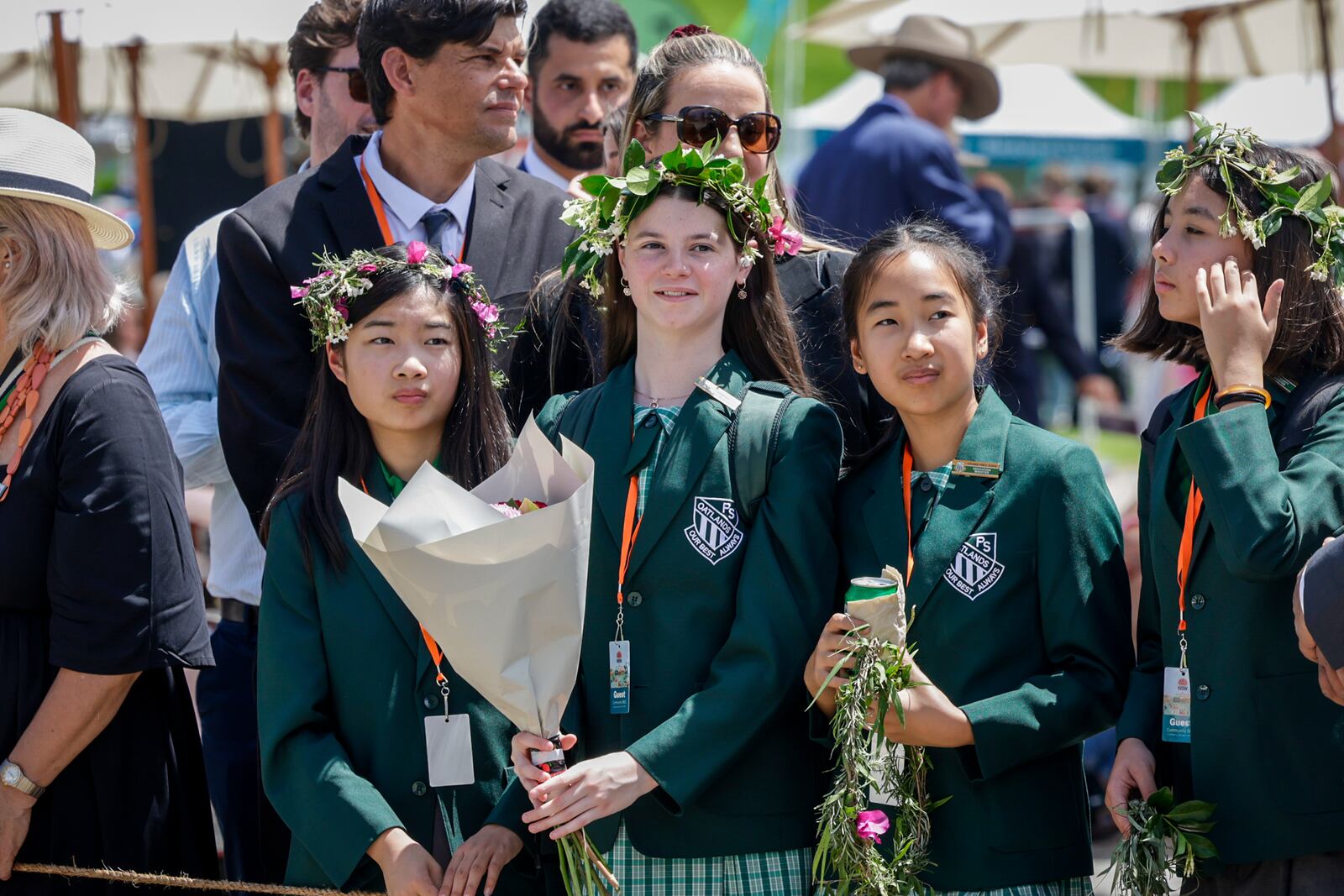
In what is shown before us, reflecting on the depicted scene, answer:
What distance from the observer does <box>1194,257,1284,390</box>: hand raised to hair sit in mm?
3033

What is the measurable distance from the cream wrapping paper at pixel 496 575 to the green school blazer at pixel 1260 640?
1.27m

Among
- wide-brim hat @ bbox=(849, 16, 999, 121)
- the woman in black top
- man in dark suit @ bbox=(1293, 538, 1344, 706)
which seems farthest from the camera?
wide-brim hat @ bbox=(849, 16, 999, 121)

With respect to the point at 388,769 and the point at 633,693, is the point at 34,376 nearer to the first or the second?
the point at 388,769

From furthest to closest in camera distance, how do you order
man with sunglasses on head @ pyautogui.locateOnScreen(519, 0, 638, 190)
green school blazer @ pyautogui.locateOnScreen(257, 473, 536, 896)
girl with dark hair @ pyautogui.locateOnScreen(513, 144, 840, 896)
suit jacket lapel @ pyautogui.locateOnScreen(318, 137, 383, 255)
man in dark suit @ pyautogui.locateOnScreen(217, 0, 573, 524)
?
man with sunglasses on head @ pyautogui.locateOnScreen(519, 0, 638, 190), suit jacket lapel @ pyautogui.locateOnScreen(318, 137, 383, 255), man in dark suit @ pyautogui.locateOnScreen(217, 0, 573, 524), green school blazer @ pyautogui.locateOnScreen(257, 473, 536, 896), girl with dark hair @ pyautogui.locateOnScreen(513, 144, 840, 896)

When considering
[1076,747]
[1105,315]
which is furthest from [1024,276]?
[1076,747]

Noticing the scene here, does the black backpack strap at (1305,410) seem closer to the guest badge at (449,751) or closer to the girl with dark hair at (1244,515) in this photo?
the girl with dark hair at (1244,515)

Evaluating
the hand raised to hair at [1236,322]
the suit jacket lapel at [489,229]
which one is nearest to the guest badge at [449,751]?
the suit jacket lapel at [489,229]

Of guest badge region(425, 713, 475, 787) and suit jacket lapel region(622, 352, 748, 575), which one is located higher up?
suit jacket lapel region(622, 352, 748, 575)

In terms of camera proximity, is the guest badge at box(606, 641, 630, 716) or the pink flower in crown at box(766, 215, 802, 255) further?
the pink flower in crown at box(766, 215, 802, 255)

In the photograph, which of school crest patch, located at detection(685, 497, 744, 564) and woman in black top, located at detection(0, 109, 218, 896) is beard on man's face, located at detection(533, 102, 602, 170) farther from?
school crest patch, located at detection(685, 497, 744, 564)

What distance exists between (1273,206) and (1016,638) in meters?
1.07

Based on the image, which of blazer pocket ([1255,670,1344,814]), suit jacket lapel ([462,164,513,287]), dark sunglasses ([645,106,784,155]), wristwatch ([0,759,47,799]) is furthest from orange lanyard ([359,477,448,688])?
blazer pocket ([1255,670,1344,814])

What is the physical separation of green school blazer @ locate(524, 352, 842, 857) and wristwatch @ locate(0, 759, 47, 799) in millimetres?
1356

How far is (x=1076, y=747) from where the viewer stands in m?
3.26
